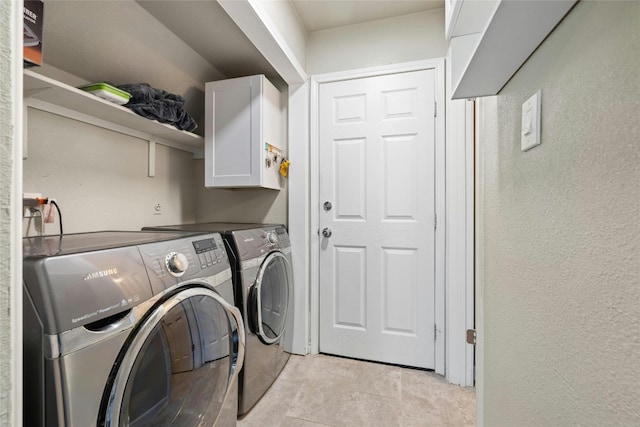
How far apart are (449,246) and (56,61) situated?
2377mm

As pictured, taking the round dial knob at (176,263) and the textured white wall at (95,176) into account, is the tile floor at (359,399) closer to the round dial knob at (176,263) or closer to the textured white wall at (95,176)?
the round dial knob at (176,263)

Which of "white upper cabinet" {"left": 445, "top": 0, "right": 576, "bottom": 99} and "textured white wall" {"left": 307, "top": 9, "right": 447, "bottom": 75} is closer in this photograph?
"white upper cabinet" {"left": 445, "top": 0, "right": 576, "bottom": 99}

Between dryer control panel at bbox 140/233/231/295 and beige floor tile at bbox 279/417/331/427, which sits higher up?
dryer control panel at bbox 140/233/231/295

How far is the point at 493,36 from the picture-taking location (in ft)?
2.11

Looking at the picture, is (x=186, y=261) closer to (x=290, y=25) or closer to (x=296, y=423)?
(x=296, y=423)

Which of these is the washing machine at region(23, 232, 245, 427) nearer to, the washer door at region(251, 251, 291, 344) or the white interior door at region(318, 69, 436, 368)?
the washer door at region(251, 251, 291, 344)

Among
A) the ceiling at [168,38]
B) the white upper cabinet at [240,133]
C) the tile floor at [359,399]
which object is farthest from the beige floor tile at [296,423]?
the ceiling at [168,38]

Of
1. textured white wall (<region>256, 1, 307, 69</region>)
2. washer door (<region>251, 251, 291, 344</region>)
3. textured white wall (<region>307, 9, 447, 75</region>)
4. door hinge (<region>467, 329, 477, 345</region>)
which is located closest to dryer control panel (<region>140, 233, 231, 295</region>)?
washer door (<region>251, 251, 291, 344</region>)

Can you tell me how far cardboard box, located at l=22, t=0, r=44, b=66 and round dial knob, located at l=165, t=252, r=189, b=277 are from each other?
84 cm

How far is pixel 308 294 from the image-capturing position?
6.83 feet

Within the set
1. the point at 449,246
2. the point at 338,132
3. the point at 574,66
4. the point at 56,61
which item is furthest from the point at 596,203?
the point at 56,61

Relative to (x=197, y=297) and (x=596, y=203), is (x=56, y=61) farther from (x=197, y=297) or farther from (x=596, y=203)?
(x=596, y=203)

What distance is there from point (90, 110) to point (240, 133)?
0.79 m

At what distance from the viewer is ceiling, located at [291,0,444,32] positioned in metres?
1.82
